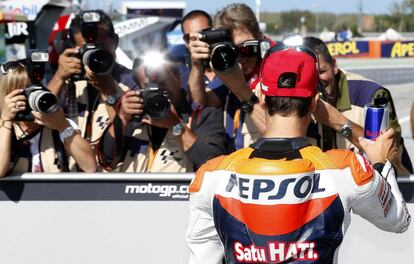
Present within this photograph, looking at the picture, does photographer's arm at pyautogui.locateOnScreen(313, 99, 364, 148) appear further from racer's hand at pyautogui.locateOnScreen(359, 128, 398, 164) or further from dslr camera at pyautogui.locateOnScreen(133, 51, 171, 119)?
racer's hand at pyautogui.locateOnScreen(359, 128, 398, 164)

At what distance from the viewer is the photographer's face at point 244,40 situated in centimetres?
389

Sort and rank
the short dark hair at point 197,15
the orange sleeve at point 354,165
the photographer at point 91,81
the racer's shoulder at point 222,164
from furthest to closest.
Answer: the short dark hair at point 197,15 → the photographer at point 91,81 → the racer's shoulder at point 222,164 → the orange sleeve at point 354,165

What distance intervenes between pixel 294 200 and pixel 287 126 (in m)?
0.22

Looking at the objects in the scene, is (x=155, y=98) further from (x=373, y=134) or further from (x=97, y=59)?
(x=373, y=134)

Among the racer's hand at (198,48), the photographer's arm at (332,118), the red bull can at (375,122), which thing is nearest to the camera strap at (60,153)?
the racer's hand at (198,48)

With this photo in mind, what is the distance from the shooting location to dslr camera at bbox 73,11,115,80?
4020 millimetres

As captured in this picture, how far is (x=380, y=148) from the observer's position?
8.71 feet

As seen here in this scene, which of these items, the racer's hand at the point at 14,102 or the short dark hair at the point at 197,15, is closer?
the racer's hand at the point at 14,102

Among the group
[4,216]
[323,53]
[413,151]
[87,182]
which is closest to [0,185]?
[4,216]

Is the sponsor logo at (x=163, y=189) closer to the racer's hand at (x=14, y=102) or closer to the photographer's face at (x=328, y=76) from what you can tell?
the racer's hand at (x=14, y=102)

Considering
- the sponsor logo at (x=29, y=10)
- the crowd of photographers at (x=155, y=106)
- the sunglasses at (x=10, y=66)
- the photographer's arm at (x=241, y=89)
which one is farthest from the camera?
the sponsor logo at (x=29, y=10)

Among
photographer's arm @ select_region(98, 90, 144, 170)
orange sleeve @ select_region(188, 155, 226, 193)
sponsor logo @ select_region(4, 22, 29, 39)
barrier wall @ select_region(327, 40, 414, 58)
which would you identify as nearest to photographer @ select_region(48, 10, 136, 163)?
photographer's arm @ select_region(98, 90, 144, 170)

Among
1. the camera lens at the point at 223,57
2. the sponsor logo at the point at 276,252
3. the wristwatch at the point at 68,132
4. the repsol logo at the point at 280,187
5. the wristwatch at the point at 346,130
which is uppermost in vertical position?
the camera lens at the point at 223,57

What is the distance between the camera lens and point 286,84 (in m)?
2.34
